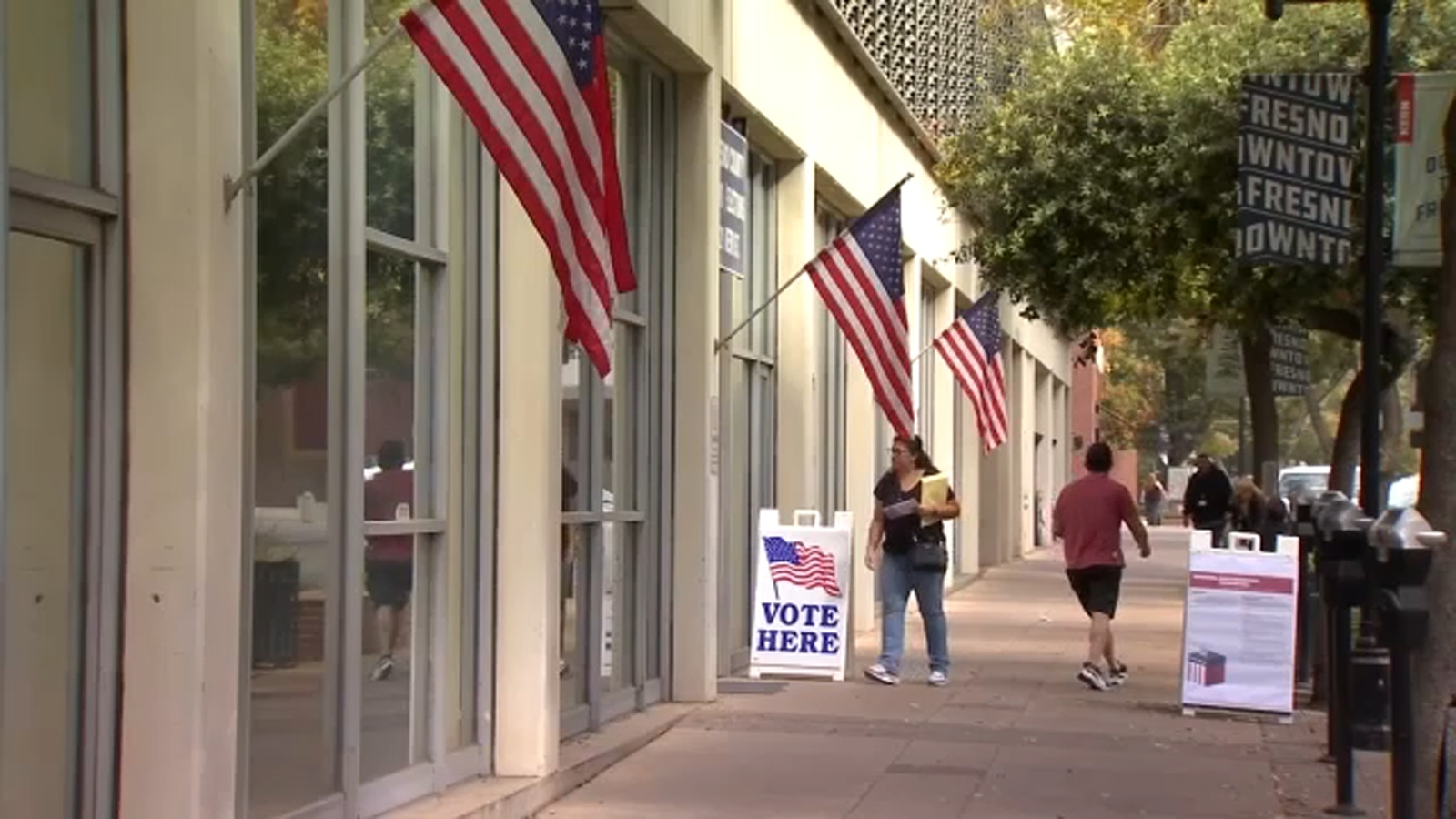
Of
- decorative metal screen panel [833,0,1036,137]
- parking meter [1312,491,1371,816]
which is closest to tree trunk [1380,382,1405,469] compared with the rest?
decorative metal screen panel [833,0,1036,137]

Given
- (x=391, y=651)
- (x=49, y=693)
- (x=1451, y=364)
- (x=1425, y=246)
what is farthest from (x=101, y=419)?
(x=1425, y=246)

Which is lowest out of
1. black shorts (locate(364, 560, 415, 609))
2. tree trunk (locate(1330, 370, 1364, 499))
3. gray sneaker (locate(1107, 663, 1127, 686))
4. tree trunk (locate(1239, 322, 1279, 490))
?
gray sneaker (locate(1107, 663, 1127, 686))

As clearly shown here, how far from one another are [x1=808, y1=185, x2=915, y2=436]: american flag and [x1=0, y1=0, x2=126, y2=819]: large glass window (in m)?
8.52

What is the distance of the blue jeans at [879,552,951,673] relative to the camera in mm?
15531

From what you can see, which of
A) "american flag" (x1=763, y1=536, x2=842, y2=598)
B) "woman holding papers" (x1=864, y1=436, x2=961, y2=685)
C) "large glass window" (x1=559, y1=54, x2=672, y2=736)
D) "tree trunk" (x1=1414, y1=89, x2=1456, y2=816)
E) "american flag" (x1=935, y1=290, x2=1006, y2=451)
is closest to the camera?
"tree trunk" (x1=1414, y1=89, x2=1456, y2=816)

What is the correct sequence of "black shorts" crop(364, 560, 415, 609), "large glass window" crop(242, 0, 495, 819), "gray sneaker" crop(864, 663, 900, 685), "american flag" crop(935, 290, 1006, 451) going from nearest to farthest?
"large glass window" crop(242, 0, 495, 819)
"black shorts" crop(364, 560, 415, 609)
"gray sneaker" crop(864, 663, 900, 685)
"american flag" crop(935, 290, 1006, 451)

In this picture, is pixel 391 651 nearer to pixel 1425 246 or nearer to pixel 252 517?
pixel 252 517

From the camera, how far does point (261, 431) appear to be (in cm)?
776

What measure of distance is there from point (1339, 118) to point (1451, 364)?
4.73 m

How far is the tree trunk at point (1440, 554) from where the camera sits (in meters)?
8.27

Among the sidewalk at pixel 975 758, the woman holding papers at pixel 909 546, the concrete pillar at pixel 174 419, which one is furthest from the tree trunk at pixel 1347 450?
the concrete pillar at pixel 174 419

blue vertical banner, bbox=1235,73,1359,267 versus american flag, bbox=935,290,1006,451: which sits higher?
blue vertical banner, bbox=1235,73,1359,267

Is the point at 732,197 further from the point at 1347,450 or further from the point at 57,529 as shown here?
the point at 57,529

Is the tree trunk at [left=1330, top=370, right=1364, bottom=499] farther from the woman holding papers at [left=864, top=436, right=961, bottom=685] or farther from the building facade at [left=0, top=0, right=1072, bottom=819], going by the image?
the building facade at [left=0, top=0, right=1072, bottom=819]
